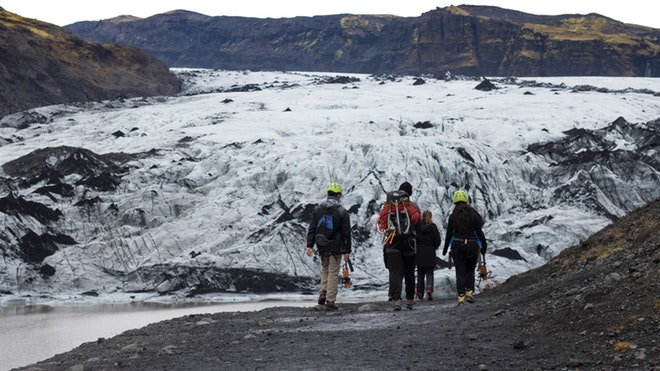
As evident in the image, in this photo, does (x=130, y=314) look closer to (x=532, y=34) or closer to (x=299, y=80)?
(x=299, y=80)

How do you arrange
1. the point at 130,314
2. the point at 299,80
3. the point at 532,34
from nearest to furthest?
Answer: the point at 130,314
the point at 299,80
the point at 532,34

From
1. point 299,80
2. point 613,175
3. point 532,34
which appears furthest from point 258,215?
point 532,34

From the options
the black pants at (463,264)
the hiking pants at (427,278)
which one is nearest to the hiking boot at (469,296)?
the black pants at (463,264)

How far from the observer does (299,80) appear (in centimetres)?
6462

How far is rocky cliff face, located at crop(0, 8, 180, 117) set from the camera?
53625 mm

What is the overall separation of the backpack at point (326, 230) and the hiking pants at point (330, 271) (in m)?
0.20

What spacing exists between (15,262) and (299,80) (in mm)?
41964

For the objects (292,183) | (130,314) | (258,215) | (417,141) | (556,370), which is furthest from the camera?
(417,141)

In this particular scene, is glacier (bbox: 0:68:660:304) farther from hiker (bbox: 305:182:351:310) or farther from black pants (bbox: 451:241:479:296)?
hiker (bbox: 305:182:351:310)

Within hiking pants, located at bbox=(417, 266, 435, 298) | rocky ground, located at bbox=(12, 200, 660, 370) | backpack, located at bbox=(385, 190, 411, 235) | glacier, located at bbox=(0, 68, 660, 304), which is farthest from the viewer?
glacier, located at bbox=(0, 68, 660, 304)

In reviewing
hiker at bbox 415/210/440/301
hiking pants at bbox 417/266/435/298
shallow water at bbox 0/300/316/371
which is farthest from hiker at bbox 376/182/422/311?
shallow water at bbox 0/300/316/371

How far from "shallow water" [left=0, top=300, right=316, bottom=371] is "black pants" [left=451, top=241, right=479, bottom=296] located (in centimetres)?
596

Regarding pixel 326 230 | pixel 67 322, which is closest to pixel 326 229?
pixel 326 230

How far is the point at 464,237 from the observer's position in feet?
35.9
